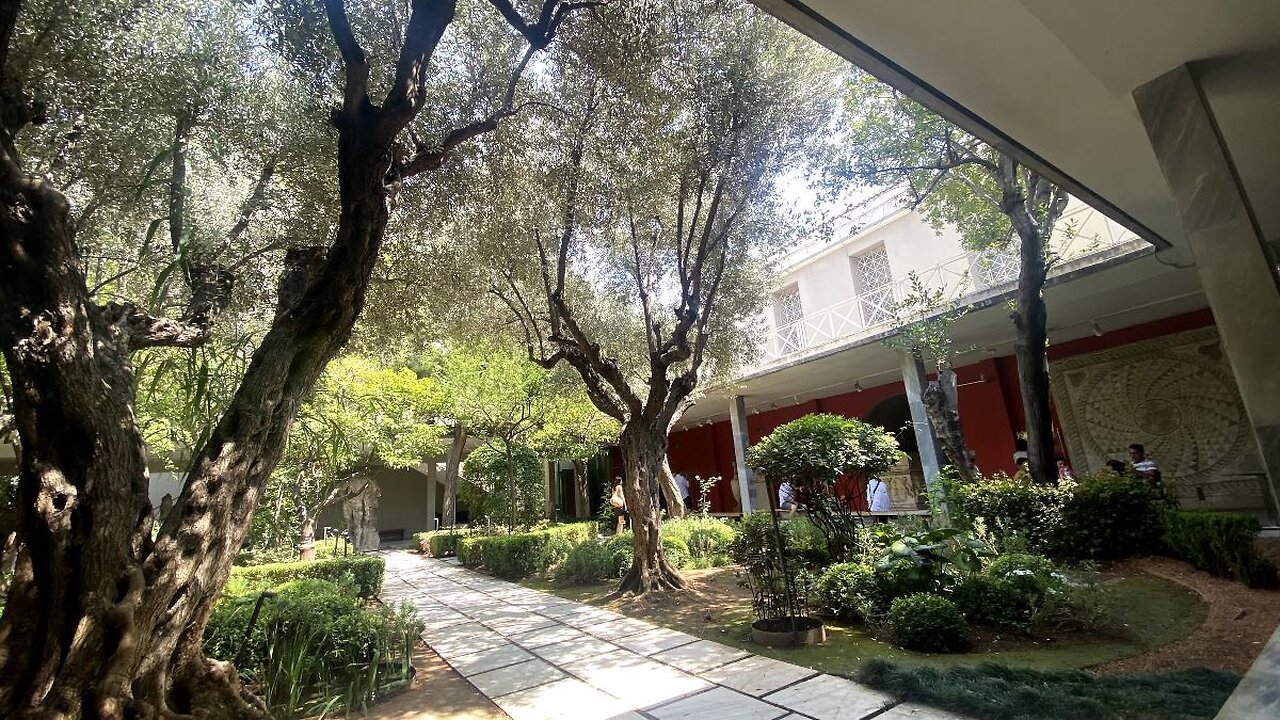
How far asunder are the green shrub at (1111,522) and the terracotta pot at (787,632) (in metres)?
3.41

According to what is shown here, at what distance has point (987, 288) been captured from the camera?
8469mm

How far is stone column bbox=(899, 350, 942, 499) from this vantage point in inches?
396

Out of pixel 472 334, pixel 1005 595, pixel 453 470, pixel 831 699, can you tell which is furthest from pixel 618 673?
pixel 453 470

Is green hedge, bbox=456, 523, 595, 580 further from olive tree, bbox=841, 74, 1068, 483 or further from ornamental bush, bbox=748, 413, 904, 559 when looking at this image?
olive tree, bbox=841, 74, 1068, 483

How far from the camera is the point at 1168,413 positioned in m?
9.59

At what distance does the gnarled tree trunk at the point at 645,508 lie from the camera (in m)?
7.66

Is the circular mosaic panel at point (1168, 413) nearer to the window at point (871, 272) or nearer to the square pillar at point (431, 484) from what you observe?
the window at point (871, 272)

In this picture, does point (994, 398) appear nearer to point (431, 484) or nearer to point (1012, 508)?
point (1012, 508)

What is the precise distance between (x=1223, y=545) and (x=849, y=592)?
337cm

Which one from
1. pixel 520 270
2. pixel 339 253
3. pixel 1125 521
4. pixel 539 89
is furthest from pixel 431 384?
pixel 1125 521

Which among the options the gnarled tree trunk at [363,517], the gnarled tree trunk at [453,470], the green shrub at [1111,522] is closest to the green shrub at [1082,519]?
the green shrub at [1111,522]

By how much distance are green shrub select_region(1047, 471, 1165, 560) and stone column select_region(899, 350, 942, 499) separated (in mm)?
3406

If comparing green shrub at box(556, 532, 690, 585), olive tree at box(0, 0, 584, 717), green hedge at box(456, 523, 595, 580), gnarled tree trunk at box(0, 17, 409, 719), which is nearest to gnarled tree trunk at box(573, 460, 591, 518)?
green hedge at box(456, 523, 595, 580)

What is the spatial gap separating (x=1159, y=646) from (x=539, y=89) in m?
8.02
